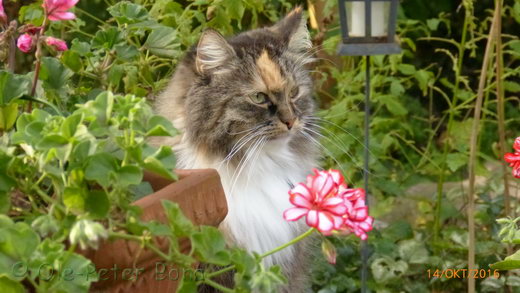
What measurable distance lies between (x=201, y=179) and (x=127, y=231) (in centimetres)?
26

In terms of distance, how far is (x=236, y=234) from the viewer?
100 inches

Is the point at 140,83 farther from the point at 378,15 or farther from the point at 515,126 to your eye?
the point at 515,126

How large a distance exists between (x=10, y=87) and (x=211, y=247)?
0.54 m

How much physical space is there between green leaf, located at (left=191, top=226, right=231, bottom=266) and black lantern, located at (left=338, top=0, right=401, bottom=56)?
1.38m

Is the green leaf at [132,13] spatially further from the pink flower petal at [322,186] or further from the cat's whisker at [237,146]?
the pink flower petal at [322,186]

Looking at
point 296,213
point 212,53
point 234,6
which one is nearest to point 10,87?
point 296,213

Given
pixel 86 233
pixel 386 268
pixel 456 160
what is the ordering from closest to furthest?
pixel 86 233, pixel 386 268, pixel 456 160

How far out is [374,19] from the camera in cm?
277

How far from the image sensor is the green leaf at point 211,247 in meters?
1.45

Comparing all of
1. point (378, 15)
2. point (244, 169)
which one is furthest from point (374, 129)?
point (244, 169)

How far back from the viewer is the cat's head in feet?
8.27

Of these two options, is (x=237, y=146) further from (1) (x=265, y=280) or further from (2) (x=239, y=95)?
(1) (x=265, y=280)

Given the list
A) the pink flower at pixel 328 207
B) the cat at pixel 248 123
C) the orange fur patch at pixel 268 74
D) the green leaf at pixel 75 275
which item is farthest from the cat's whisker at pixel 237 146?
the green leaf at pixel 75 275

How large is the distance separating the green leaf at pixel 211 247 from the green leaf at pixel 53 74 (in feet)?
2.41
